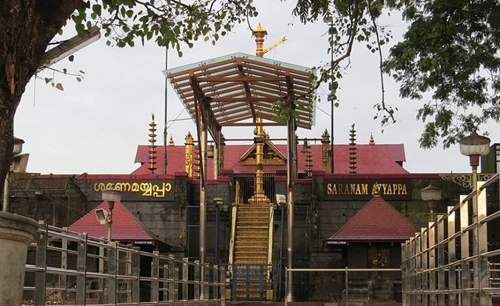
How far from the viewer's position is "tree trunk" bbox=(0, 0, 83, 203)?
5031 mm

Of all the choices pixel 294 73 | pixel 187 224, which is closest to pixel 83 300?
pixel 294 73

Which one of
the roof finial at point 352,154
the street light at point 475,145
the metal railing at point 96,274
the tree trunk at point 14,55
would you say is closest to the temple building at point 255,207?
the roof finial at point 352,154

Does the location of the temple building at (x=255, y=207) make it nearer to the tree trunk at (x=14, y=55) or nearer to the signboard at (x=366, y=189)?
the signboard at (x=366, y=189)

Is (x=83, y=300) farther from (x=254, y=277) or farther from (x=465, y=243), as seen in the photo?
(x=254, y=277)

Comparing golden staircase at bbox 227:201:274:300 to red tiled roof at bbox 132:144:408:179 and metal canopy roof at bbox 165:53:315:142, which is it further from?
red tiled roof at bbox 132:144:408:179

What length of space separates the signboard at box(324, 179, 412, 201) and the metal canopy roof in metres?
A: 2.17

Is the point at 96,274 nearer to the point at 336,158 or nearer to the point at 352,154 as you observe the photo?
the point at 352,154

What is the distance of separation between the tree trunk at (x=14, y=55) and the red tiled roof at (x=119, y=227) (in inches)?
738

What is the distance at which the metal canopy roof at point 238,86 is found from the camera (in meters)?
23.3

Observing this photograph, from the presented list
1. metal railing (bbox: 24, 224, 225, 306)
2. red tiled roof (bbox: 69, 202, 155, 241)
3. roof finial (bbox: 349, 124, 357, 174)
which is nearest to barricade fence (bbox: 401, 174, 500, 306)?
metal railing (bbox: 24, 224, 225, 306)

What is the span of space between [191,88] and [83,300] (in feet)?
58.3

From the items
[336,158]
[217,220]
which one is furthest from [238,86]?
[336,158]

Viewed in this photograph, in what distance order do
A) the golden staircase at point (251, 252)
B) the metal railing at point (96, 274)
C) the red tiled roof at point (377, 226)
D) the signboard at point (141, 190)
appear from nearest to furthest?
1. the metal railing at point (96, 274)
2. the red tiled roof at point (377, 226)
3. the golden staircase at point (251, 252)
4. the signboard at point (141, 190)

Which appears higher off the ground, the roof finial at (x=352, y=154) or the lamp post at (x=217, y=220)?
the roof finial at (x=352, y=154)
